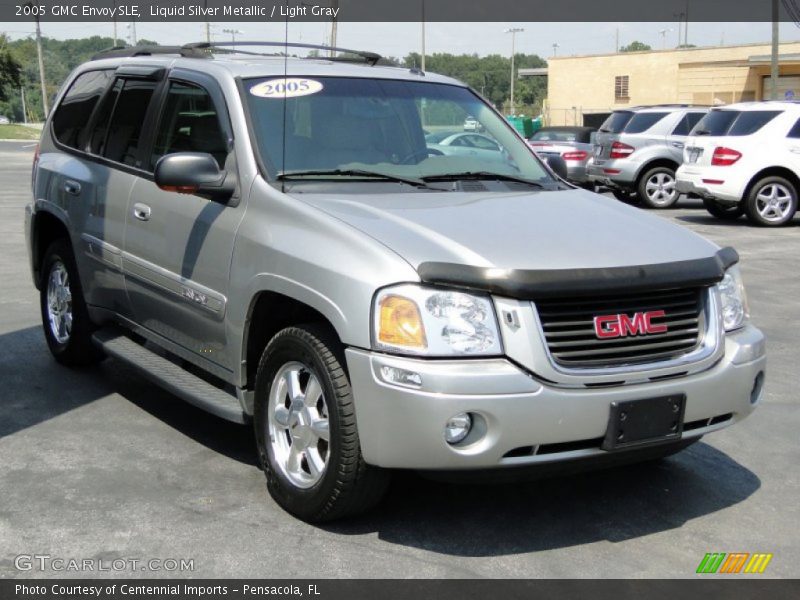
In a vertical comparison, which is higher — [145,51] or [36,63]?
[36,63]

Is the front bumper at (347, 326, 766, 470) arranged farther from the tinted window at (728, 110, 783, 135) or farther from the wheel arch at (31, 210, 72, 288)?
the tinted window at (728, 110, 783, 135)

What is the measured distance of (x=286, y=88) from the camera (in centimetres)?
505

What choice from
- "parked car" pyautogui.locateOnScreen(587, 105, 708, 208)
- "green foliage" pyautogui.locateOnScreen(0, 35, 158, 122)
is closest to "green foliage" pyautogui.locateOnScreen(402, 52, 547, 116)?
"green foliage" pyautogui.locateOnScreen(0, 35, 158, 122)

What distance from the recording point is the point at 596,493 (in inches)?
185

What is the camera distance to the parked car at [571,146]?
20.7 m

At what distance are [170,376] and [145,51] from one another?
211 centimetres

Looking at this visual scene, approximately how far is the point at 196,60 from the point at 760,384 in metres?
3.17

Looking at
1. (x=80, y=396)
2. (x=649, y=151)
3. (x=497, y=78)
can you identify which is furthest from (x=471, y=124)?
(x=497, y=78)

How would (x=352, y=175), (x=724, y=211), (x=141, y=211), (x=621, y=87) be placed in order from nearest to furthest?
1. (x=352, y=175)
2. (x=141, y=211)
3. (x=724, y=211)
4. (x=621, y=87)

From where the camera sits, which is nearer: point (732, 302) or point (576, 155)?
point (732, 302)

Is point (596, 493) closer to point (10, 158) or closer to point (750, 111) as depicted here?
point (750, 111)

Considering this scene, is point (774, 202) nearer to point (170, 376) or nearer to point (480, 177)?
point (480, 177)
